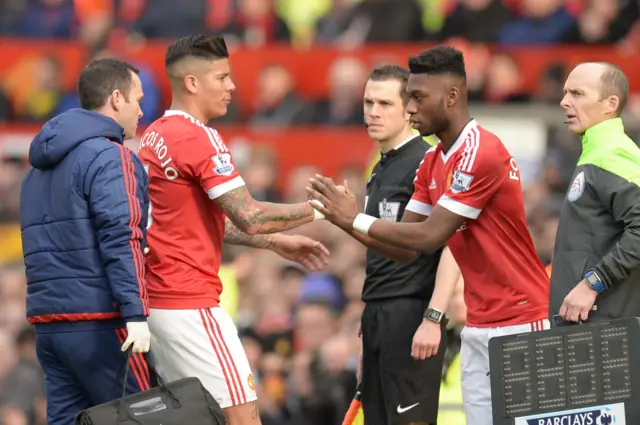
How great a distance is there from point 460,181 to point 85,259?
1.91m

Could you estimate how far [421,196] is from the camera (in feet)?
23.9

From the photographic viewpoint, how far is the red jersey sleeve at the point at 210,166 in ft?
22.2

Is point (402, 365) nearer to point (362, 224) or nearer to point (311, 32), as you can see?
point (362, 224)

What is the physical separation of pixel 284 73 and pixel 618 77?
23.6ft

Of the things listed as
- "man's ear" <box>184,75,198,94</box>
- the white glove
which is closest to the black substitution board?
the white glove

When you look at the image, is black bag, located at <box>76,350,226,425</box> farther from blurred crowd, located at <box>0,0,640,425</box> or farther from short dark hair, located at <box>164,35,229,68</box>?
blurred crowd, located at <box>0,0,640,425</box>

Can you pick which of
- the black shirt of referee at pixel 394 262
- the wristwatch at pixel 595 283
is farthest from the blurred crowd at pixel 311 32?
the wristwatch at pixel 595 283

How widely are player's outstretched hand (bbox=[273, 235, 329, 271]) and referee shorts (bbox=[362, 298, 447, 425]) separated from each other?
41 cm

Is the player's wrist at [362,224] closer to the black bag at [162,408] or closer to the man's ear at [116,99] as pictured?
the black bag at [162,408]

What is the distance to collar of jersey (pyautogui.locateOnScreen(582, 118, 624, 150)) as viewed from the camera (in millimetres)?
6781

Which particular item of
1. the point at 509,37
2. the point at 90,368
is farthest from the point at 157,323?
the point at 509,37

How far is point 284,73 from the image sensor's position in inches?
543

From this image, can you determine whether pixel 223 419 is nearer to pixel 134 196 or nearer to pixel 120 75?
pixel 134 196

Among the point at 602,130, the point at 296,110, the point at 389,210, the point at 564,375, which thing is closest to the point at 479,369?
the point at 564,375
